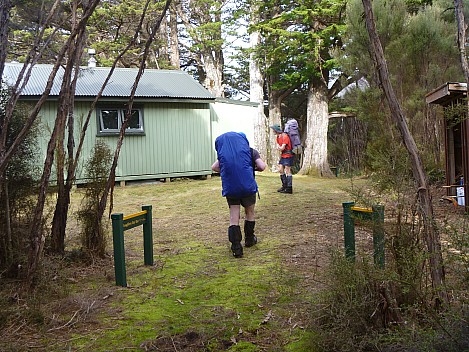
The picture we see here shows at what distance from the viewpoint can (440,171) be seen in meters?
12.2

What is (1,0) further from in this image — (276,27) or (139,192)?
(276,27)

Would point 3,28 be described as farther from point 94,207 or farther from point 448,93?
point 448,93

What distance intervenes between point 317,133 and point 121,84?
8083 mm

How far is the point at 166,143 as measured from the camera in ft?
53.9

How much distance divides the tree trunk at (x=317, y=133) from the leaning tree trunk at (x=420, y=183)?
1627cm

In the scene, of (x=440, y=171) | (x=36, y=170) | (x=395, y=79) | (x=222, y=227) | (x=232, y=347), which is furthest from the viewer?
(x=395, y=79)

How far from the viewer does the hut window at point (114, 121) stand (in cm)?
1528

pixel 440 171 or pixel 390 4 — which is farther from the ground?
pixel 390 4

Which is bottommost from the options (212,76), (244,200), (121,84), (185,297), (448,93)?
(185,297)

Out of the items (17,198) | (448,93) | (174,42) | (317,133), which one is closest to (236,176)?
(17,198)

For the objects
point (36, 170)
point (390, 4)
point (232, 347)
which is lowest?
point (232, 347)

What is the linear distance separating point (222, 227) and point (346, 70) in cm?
911

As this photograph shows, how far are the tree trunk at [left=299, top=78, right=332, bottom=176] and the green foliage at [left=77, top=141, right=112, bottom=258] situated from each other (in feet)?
46.9

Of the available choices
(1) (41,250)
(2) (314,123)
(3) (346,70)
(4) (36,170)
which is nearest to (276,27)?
(2) (314,123)
